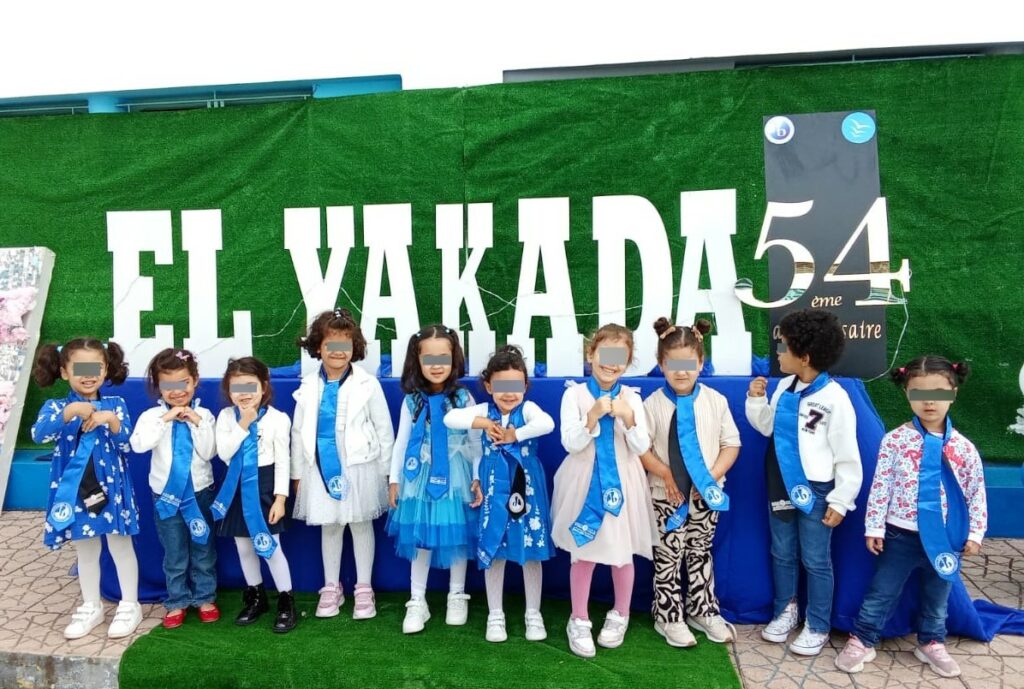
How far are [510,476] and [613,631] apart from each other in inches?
31.9

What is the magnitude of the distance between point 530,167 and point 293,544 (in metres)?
2.51

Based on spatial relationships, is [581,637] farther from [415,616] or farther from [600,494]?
[415,616]

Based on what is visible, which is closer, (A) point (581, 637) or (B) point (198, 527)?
(A) point (581, 637)

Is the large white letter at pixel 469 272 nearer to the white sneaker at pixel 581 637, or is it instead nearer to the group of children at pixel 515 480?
the group of children at pixel 515 480

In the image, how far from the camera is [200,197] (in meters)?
4.23

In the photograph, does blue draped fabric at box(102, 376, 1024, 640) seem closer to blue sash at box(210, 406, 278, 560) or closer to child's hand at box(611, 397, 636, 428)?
blue sash at box(210, 406, 278, 560)

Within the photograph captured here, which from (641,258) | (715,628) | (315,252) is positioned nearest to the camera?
(715,628)

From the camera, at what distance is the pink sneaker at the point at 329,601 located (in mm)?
3082

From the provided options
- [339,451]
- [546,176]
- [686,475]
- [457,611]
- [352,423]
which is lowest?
[457,611]

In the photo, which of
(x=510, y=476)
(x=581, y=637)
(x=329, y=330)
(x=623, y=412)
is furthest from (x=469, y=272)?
A: (x=581, y=637)

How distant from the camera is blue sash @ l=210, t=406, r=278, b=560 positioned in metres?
2.95

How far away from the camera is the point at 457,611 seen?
9.84 ft

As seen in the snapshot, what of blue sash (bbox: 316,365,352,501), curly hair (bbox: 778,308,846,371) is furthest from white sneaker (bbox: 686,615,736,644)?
blue sash (bbox: 316,365,352,501)

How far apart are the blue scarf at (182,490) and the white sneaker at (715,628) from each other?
7.56ft
